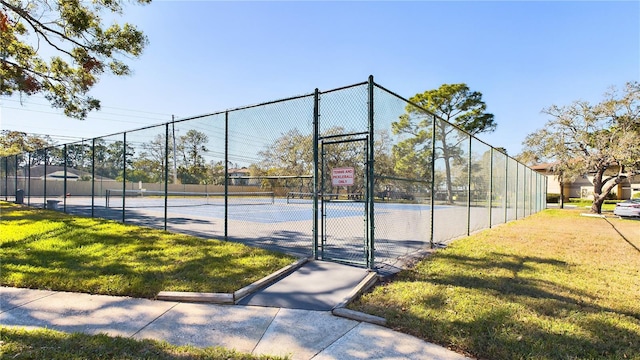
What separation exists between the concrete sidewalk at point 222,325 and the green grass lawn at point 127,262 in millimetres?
336

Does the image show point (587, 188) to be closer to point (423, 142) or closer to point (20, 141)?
point (423, 142)

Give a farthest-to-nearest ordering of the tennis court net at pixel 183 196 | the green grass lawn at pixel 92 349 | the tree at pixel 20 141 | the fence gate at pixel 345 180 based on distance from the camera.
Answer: the tree at pixel 20 141 < the tennis court net at pixel 183 196 < the fence gate at pixel 345 180 < the green grass lawn at pixel 92 349

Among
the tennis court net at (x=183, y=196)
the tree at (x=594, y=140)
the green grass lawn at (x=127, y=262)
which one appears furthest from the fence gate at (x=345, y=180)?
the tree at (x=594, y=140)

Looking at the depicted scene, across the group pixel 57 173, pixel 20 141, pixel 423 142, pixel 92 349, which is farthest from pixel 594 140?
pixel 20 141

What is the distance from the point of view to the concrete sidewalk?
274 centimetres

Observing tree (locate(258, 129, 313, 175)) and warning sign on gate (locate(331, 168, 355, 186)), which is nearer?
warning sign on gate (locate(331, 168, 355, 186))

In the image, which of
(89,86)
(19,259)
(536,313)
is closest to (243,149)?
(19,259)

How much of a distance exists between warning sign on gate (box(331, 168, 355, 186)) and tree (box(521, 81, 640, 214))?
19.6m

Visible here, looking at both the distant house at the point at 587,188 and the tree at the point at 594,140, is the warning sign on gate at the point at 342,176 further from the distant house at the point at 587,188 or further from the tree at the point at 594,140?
the distant house at the point at 587,188

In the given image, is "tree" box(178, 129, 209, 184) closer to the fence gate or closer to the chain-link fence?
the chain-link fence

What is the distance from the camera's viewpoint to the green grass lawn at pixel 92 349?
2500 millimetres

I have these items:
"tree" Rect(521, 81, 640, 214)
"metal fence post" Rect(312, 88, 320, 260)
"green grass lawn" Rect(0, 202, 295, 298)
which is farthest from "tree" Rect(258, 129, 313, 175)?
"tree" Rect(521, 81, 640, 214)

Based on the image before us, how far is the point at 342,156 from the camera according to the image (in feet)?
17.4

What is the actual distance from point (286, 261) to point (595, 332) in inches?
145
